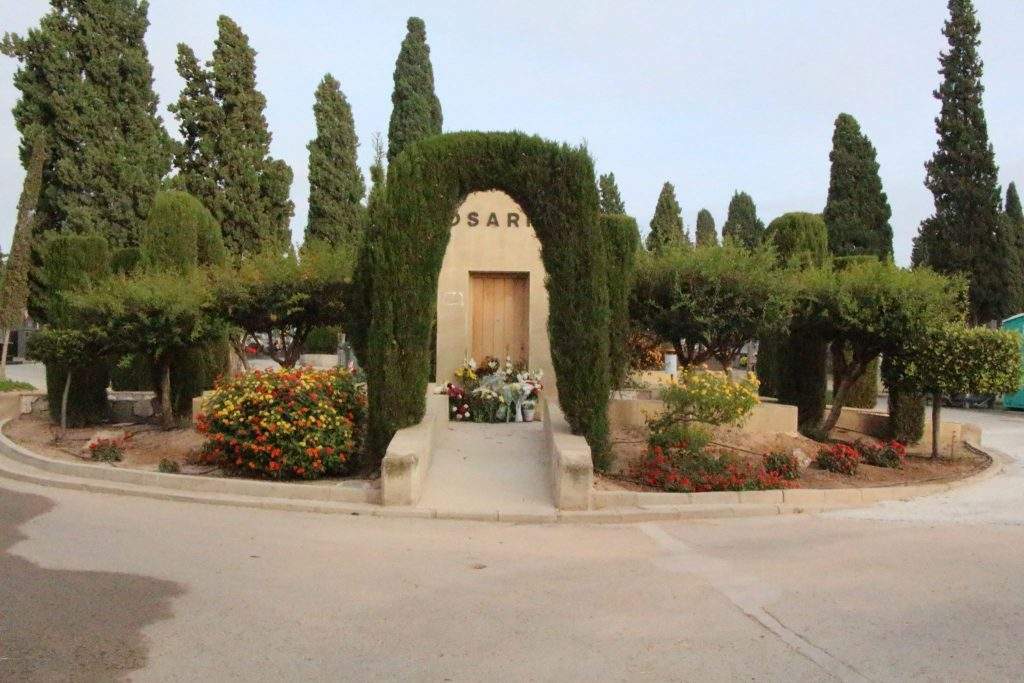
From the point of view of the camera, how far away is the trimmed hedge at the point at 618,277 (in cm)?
1230

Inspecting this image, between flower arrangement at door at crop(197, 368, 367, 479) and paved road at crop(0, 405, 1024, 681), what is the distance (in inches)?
43.0

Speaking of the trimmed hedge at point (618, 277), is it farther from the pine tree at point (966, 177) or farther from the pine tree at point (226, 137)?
the pine tree at point (966, 177)

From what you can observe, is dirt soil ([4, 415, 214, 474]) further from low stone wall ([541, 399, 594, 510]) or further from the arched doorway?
low stone wall ([541, 399, 594, 510])

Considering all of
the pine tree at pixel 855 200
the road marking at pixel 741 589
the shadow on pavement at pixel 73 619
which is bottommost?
A: the road marking at pixel 741 589

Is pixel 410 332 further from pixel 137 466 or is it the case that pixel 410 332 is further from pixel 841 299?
pixel 841 299

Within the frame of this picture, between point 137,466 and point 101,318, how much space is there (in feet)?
10.5

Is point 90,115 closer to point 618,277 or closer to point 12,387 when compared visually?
point 12,387

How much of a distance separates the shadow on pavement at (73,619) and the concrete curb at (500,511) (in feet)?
8.84

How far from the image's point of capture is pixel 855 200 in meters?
35.8

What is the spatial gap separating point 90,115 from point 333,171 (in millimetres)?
Answer: 8720

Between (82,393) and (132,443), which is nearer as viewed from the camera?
(132,443)

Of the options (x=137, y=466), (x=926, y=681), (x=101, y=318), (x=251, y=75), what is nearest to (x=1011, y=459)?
(x=926, y=681)

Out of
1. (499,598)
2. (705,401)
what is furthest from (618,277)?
(499,598)

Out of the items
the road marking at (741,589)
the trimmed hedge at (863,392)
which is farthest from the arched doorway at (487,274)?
the trimmed hedge at (863,392)
